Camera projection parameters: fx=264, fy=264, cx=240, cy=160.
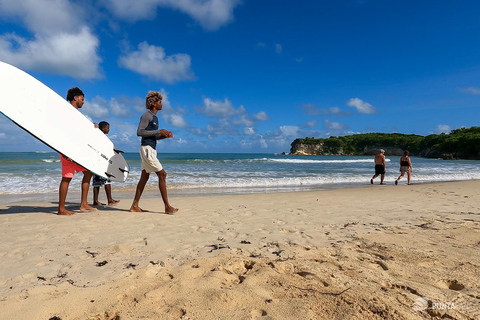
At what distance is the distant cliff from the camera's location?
47281 mm

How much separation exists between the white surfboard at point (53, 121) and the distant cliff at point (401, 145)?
187 feet

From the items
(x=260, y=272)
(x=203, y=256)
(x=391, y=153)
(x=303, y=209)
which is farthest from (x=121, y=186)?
(x=391, y=153)

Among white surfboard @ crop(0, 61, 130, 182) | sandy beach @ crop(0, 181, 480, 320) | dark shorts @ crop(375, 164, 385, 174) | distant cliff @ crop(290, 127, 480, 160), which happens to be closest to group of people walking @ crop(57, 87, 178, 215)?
white surfboard @ crop(0, 61, 130, 182)

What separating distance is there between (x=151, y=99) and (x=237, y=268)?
319cm

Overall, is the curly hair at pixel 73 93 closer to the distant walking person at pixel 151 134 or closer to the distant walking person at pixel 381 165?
the distant walking person at pixel 151 134

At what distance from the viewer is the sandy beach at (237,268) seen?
166 cm

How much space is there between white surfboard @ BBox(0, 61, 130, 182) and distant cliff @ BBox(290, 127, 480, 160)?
56877 mm

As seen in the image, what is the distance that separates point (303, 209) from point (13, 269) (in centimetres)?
422

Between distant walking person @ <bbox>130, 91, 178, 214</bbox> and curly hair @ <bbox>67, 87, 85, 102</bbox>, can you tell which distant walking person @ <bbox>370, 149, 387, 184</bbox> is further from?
curly hair @ <bbox>67, 87, 85, 102</bbox>

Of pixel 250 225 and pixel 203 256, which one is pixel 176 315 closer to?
pixel 203 256

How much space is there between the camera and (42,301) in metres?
1.75

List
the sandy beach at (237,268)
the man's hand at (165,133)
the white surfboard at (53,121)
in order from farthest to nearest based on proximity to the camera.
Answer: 1. the man's hand at (165,133)
2. the white surfboard at (53,121)
3. the sandy beach at (237,268)

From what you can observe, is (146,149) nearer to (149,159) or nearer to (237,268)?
(149,159)

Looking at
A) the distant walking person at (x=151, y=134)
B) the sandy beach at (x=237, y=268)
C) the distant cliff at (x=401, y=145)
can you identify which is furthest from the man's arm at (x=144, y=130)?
the distant cliff at (x=401, y=145)
